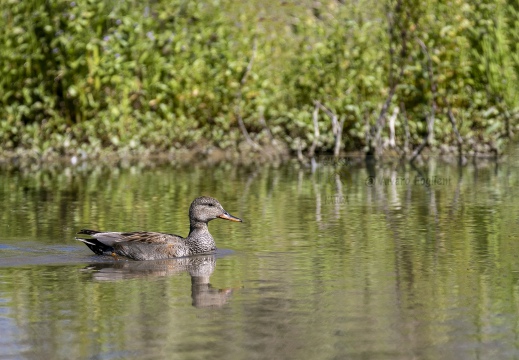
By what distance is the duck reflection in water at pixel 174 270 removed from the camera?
8867 millimetres

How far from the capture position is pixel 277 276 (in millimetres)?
9586

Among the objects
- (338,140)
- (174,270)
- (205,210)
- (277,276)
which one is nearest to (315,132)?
(338,140)

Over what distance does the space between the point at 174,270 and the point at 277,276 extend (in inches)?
42.1

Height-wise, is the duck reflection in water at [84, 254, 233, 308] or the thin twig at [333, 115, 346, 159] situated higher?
the thin twig at [333, 115, 346, 159]

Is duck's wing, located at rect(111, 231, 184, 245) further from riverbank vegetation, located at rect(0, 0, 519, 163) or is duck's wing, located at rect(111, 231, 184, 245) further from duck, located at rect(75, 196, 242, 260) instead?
riverbank vegetation, located at rect(0, 0, 519, 163)

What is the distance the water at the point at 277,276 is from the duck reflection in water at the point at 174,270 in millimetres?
18

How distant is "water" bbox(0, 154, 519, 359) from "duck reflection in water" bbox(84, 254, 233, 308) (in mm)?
18

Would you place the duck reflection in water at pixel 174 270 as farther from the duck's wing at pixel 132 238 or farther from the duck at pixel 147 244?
the duck's wing at pixel 132 238

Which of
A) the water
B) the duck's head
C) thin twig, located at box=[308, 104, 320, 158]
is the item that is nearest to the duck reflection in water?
the water

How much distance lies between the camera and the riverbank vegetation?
22.2 meters

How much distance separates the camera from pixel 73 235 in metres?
12.3

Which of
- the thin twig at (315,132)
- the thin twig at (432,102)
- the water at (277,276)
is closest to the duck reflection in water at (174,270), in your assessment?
the water at (277,276)

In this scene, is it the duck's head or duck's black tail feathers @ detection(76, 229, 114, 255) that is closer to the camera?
duck's black tail feathers @ detection(76, 229, 114, 255)

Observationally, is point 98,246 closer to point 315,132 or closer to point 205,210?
point 205,210
